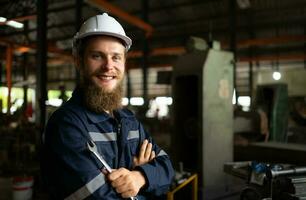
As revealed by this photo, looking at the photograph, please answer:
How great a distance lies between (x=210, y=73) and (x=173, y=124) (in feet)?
2.54

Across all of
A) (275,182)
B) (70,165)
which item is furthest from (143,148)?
(275,182)

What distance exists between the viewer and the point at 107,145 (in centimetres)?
130

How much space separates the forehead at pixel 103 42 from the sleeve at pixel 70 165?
0.36 metres

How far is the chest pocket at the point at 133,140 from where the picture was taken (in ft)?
4.76

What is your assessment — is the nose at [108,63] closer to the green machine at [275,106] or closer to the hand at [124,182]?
the hand at [124,182]

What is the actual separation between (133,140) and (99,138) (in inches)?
9.1

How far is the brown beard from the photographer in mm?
1343

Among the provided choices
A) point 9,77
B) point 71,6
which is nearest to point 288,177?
point 9,77

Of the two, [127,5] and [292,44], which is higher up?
[127,5]

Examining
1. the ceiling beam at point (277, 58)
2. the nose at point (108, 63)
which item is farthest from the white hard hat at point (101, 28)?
the ceiling beam at point (277, 58)

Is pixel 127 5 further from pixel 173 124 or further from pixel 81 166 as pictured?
pixel 81 166

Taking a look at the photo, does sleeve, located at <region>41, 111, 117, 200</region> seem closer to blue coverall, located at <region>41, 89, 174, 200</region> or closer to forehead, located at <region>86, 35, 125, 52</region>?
blue coverall, located at <region>41, 89, 174, 200</region>

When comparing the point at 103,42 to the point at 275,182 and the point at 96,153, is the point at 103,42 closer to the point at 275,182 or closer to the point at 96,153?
the point at 96,153

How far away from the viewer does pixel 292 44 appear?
962cm
